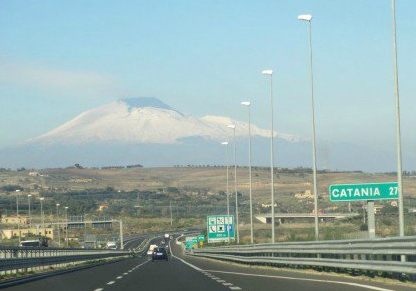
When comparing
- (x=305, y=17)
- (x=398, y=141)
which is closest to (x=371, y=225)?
(x=398, y=141)

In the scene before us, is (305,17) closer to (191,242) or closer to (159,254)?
(159,254)

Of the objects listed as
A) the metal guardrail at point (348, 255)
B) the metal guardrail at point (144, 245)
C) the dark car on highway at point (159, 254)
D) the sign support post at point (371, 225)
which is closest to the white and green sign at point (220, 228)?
the dark car on highway at point (159, 254)

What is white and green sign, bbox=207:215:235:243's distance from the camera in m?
80.4

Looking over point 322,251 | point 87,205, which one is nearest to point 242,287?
point 322,251

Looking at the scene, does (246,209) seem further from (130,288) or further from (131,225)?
(130,288)

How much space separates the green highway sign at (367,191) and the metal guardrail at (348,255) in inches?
105

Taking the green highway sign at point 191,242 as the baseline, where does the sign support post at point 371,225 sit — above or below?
above

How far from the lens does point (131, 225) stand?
639 feet

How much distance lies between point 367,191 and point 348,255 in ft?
15.3

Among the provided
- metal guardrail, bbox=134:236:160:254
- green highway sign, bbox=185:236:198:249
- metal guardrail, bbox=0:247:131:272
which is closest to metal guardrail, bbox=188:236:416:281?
metal guardrail, bbox=0:247:131:272

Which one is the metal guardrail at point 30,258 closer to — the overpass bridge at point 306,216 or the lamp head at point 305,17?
the lamp head at point 305,17

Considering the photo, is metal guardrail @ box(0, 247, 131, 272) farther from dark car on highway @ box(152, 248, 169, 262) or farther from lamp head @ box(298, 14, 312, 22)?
lamp head @ box(298, 14, 312, 22)

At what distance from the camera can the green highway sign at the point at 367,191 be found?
114 ft

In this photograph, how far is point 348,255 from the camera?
31.0m
